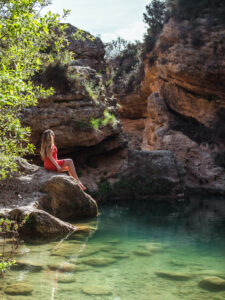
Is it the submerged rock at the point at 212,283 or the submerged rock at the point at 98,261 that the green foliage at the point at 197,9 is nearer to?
the submerged rock at the point at 98,261

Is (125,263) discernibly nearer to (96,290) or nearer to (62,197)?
(96,290)

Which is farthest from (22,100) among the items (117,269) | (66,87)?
(66,87)

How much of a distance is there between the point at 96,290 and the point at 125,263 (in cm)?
119

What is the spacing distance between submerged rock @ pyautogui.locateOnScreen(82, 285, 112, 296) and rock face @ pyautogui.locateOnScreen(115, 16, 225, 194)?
1445 cm

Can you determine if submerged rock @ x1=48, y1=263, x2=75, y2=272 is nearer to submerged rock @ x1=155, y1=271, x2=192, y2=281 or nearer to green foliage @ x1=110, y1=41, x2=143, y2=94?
submerged rock @ x1=155, y1=271, x2=192, y2=281

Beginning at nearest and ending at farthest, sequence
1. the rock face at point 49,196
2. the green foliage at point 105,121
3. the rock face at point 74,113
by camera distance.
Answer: the rock face at point 49,196
the rock face at point 74,113
the green foliage at point 105,121

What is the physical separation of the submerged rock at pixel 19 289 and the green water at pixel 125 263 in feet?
0.11

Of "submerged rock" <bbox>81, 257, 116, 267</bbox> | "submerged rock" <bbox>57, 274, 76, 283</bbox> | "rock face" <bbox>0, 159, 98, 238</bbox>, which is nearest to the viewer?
"submerged rock" <bbox>57, 274, 76, 283</bbox>

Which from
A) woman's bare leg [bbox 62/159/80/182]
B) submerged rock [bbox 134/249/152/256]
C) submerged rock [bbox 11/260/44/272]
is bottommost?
submerged rock [bbox 134/249/152/256]

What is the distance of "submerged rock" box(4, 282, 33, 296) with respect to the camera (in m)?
3.77

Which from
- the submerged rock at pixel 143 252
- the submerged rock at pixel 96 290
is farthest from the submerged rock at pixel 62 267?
the submerged rock at pixel 143 252

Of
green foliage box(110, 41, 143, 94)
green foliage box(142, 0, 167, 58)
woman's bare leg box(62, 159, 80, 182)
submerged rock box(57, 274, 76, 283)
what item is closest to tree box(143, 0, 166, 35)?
green foliage box(142, 0, 167, 58)

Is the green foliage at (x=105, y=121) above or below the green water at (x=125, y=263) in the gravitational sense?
above

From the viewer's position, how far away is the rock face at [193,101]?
62.9 ft
